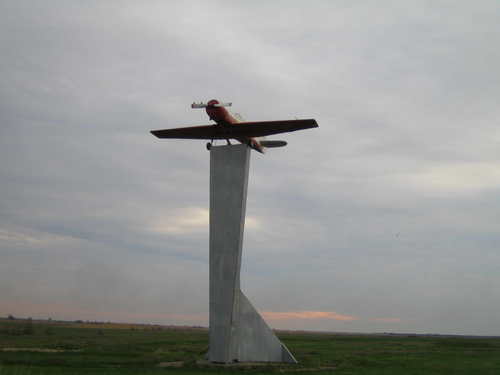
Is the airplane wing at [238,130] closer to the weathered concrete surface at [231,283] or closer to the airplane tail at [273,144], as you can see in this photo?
the weathered concrete surface at [231,283]

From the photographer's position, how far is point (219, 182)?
2753cm

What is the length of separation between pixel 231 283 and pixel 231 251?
5.54 feet

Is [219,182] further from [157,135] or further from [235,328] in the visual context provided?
[235,328]

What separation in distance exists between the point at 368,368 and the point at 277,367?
5675 millimetres

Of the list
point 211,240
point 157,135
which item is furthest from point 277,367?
point 157,135

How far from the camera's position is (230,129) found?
2772 centimetres

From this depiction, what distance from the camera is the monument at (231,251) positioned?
26328 mm

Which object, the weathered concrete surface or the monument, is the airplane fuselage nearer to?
the monument

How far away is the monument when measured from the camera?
2633 cm

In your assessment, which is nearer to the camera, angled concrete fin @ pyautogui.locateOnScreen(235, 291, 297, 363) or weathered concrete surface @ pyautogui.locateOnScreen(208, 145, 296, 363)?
weathered concrete surface @ pyautogui.locateOnScreen(208, 145, 296, 363)

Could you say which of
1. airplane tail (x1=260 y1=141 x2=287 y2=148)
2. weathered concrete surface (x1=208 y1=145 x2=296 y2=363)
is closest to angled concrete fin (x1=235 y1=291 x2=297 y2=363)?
weathered concrete surface (x1=208 y1=145 x2=296 y2=363)

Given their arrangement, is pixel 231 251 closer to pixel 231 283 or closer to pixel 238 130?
pixel 231 283

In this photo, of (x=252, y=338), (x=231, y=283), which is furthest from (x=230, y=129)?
(x=252, y=338)

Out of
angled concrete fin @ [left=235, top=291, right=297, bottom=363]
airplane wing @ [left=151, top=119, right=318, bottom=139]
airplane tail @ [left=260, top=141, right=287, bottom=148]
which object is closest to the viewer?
airplane wing @ [left=151, top=119, right=318, bottom=139]
